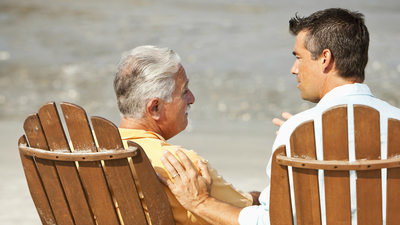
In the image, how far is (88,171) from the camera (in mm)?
2180

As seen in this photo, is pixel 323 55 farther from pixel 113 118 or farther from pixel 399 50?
pixel 399 50

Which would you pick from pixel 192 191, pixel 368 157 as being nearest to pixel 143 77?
pixel 192 191

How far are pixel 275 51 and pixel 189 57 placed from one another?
9.96 ft

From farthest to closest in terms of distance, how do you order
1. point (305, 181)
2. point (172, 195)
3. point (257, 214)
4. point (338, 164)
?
point (172, 195) → point (257, 214) → point (305, 181) → point (338, 164)

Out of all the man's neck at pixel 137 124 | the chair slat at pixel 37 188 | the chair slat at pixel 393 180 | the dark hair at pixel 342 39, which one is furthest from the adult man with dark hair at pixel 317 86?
the chair slat at pixel 37 188

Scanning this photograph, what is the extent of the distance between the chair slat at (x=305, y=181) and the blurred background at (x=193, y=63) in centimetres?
359

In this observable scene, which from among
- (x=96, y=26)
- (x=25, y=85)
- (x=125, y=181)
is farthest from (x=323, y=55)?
(x=96, y=26)

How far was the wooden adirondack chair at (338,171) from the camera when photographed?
1761 mm

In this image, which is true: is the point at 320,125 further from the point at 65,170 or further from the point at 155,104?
the point at 65,170

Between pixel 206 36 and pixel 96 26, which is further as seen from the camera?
pixel 96 26

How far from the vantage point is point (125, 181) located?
7.13ft

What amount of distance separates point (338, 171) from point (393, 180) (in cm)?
23

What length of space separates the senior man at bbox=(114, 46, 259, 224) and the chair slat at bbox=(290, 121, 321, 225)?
18.3 inches

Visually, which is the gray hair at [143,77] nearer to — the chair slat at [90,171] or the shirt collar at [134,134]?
the shirt collar at [134,134]
